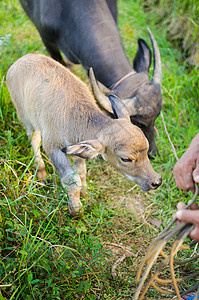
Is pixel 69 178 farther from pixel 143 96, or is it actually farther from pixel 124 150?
pixel 143 96

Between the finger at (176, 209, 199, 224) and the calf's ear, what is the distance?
1107mm

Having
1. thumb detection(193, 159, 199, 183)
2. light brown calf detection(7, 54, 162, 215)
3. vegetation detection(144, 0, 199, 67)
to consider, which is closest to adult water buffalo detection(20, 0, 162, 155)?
light brown calf detection(7, 54, 162, 215)

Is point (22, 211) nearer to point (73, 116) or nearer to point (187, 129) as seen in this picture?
point (73, 116)

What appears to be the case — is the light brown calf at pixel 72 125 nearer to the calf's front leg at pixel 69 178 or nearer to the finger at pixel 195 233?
the calf's front leg at pixel 69 178

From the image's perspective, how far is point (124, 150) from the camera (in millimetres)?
2887

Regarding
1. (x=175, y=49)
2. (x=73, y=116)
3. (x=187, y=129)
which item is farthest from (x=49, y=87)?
(x=175, y=49)

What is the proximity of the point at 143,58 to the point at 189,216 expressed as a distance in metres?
2.92

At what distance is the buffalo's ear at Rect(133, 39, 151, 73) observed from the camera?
14.5ft

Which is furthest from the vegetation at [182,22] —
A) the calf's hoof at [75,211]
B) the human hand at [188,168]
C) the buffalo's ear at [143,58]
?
the human hand at [188,168]

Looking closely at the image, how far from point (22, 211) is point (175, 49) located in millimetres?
4981

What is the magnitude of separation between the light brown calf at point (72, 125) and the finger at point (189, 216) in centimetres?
98

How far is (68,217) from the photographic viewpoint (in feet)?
10.9

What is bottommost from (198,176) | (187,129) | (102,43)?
(187,129)

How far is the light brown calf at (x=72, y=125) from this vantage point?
294cm
